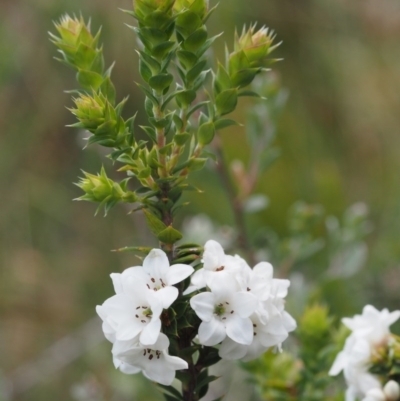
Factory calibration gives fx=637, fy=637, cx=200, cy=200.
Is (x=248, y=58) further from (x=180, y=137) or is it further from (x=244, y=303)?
(x=244, y=303)

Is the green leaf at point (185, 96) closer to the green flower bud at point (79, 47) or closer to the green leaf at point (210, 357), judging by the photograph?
the green flower bud at point (79, 47)

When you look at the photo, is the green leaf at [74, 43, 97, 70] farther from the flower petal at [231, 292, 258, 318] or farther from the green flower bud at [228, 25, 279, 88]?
the flower petal at [231, 292, 258, 318]

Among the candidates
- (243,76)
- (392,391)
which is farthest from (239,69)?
(392,391)

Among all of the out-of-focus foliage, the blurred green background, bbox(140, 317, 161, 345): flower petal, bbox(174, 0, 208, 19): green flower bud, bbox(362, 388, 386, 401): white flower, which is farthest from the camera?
the blurred green background

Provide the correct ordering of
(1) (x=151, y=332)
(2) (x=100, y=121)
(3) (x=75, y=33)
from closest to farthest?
(1) (x=151, y=332) < (2) (x=100, y=121) < (3) (x=75, y=33)

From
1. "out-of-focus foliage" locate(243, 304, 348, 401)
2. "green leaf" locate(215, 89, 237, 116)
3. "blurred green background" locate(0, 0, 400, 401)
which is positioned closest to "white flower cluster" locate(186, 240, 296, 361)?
"green leaf" locate(215, 89, 237, 116)
